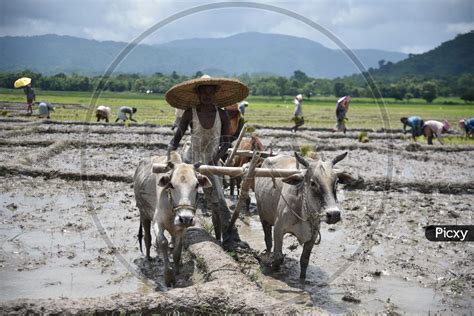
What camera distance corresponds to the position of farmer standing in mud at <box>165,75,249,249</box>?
7.80m

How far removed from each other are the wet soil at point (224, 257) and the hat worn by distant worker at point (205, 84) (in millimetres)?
1674

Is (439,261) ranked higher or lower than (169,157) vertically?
lower

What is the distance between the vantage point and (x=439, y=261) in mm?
7879

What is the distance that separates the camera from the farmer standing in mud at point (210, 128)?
307 inches

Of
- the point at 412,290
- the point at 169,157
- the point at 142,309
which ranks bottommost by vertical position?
the point at 412,290

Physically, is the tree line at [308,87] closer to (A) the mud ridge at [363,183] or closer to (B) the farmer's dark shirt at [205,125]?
(A) the mud ridge at [363,183]

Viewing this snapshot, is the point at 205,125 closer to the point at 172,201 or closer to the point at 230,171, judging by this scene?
the point at 230,171

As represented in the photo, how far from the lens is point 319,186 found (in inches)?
241

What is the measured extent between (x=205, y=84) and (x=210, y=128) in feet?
2.29

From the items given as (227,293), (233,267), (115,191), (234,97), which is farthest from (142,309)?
(115,191)

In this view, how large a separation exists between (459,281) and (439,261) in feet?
3.09

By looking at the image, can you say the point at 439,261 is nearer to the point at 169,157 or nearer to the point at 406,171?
the point at 169,157

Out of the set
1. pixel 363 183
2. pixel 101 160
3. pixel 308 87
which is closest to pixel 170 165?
pixel 363 183

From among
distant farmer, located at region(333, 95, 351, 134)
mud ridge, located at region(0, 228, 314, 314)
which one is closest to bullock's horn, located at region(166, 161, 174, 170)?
mud ridge, located at region(0, 228, 314, 314)
